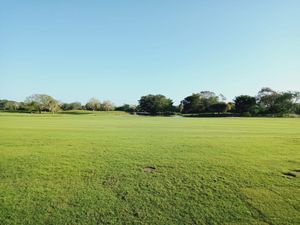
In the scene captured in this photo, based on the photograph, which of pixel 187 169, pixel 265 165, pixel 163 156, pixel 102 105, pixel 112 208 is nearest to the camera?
pixel 112 208

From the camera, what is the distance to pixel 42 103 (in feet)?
326

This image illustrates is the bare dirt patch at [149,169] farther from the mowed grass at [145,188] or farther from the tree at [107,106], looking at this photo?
the tree at [107,106]

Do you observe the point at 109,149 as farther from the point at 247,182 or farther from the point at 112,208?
the point at 247,182

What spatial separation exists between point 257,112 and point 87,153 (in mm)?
94455

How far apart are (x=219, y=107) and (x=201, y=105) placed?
9.12m

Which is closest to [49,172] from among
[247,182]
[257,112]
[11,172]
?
[11,172]

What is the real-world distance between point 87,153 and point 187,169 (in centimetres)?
455

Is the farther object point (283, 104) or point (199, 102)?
point (199, 102)

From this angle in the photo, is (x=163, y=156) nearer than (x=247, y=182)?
No

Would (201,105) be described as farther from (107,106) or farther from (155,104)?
(107,106)

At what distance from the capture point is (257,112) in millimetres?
92562

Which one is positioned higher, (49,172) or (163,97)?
(163,97)

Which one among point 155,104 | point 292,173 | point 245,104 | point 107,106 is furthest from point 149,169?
point 107,106

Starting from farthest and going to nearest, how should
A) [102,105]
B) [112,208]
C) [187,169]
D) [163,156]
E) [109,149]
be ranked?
1. [102,105]
2. [109,149]
3. [163,156]
4. [187,169]
5. [112,208]
